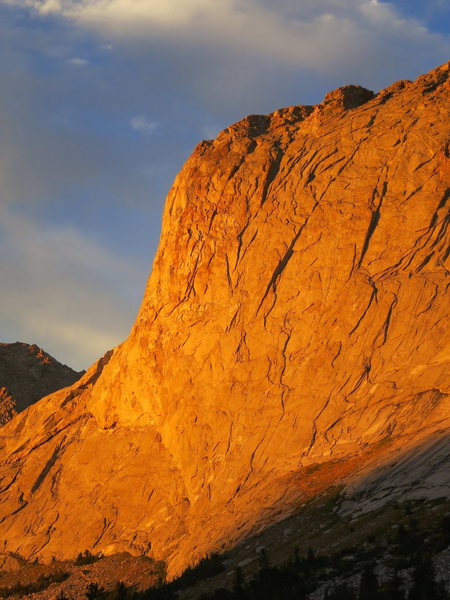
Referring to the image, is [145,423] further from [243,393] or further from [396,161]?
[396,161]

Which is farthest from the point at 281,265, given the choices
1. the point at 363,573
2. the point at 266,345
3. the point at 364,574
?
the point at 364,574

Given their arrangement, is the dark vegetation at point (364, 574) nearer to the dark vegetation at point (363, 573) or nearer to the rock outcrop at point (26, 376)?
the dark vegetation at point (363, 573)

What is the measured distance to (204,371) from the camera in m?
34.4

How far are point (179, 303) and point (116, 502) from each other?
392 inches

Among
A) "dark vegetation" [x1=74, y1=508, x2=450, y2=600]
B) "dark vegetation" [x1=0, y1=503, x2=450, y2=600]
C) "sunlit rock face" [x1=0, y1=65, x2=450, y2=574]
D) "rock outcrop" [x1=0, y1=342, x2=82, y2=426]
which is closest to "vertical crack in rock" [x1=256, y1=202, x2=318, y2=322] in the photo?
"sunlit rock face" [x1=0, y1=65, x2=450, y2=574]

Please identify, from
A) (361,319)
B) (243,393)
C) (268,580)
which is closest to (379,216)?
(361,319)

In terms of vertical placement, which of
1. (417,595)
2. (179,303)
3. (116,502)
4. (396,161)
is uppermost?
(396,161)

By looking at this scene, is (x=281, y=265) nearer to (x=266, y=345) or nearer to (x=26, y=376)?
(x=266, y=345)

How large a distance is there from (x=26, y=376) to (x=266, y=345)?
28340 mm

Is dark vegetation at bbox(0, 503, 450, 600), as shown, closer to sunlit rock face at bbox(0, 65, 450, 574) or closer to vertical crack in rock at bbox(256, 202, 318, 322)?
sunlit rock face at bbox(0, 65, 450, 574)

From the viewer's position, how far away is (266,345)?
33188 mm

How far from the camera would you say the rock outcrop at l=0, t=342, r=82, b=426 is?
53062 mm

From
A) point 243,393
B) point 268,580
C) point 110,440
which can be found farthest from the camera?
point 110,440

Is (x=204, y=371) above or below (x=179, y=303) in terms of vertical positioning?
below
